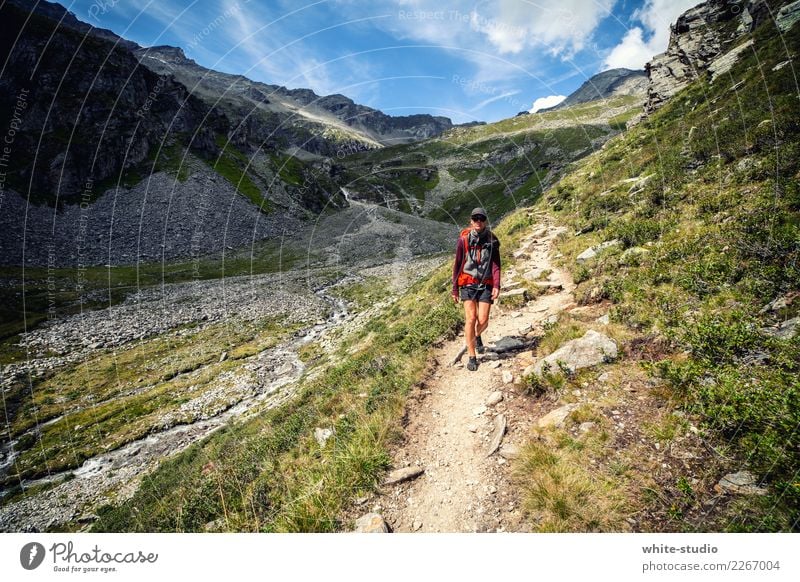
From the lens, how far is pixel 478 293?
28.8 ft

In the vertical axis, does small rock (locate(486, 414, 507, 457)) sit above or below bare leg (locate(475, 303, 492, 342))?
below

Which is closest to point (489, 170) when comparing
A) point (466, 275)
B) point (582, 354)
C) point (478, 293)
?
point (466, 275)

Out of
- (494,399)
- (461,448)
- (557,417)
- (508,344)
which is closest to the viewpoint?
(557,417)

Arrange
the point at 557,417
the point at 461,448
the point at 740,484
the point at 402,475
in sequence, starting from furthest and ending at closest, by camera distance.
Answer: the point at 461,448 → the point at 557,417 → the point at 402,475 → the point at 740,484

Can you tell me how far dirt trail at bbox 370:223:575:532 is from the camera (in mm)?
5004

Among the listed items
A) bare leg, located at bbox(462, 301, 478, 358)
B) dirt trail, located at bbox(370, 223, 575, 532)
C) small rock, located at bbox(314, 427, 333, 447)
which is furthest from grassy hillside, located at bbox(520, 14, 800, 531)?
small rock, located at bbox(314, 427, 333, 447)

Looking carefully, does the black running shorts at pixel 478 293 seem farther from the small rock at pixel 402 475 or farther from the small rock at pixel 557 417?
the small rock at pixel 402 475

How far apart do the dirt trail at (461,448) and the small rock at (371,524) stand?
0.59 ft

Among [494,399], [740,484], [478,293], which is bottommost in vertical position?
[740,484]

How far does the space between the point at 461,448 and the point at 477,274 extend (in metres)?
4.24

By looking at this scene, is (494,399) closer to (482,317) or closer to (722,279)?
(482,317)

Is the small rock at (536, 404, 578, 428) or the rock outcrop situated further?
the rock outcrop

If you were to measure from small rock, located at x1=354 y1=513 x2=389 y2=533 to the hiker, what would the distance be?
15.4ft

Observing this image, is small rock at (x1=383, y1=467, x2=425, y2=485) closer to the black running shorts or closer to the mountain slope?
the black running shorts
